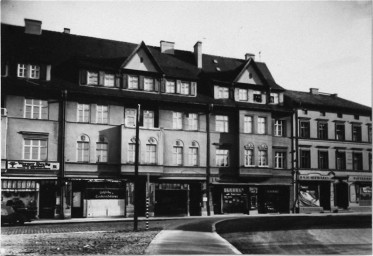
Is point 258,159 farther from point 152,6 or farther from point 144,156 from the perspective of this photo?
point 152,6

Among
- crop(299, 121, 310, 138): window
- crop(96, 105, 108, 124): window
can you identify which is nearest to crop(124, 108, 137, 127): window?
crop(96, 105, 108, 124): window

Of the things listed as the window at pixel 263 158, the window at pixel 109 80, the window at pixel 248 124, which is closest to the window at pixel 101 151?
the window at pixel 109 80

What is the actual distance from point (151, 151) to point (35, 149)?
7099 mm

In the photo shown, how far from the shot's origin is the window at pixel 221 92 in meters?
30.2

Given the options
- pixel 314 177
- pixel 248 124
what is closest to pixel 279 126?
pixel 248 124

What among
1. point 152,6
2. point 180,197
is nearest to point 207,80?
point 180,197

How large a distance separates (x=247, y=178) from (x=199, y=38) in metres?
14.8

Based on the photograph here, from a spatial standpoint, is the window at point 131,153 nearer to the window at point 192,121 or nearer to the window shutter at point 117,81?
the window shutter at point 117,81

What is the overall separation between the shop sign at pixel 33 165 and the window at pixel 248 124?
40.6 ft

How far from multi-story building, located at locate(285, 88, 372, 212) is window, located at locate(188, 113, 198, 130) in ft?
22.9

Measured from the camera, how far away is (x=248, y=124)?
1176 inches

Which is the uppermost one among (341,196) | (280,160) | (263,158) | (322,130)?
(322,130)

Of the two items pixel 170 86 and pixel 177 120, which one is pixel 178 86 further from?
pixel 177 120

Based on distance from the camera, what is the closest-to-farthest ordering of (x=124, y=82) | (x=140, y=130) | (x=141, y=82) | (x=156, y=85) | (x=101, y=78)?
(x=101, y=78), (x=124, y=82), (x=140, y=130), (x=141, y=82), (x=156, y=85)
